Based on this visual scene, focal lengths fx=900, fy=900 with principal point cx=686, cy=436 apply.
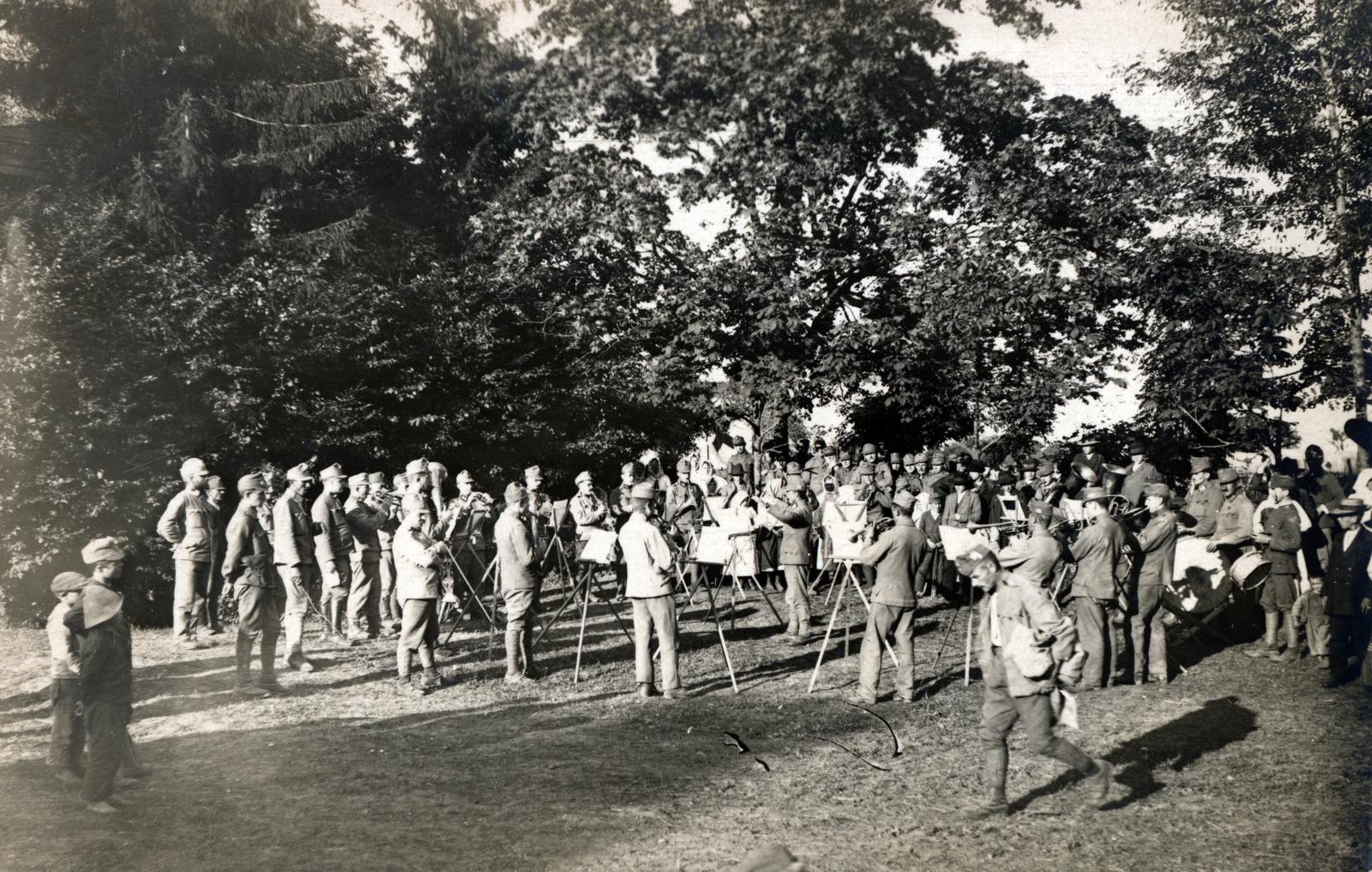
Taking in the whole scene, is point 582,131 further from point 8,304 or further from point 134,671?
point 134,671

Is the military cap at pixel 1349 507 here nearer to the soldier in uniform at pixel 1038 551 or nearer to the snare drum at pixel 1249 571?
the snare drum at pixel 1249 571

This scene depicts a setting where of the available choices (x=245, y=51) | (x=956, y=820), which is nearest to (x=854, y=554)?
(x=956, y=820)

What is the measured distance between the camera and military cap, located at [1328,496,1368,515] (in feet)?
32.1

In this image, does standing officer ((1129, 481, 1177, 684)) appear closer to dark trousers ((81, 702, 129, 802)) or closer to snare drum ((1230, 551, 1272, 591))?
snare drum ((1230, 551, 1272, 591))

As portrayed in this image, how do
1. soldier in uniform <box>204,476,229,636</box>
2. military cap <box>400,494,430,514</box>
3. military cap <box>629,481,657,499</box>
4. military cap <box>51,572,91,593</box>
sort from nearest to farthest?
military cap <box>51,572,91,593</box> < military cap <box>629,481,657,499</box> < military cap <box>400,494,430,514</box> < soldier in uniform <box>204,476,229,636</box>

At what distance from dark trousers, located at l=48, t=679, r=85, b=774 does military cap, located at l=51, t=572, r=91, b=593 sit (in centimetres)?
73

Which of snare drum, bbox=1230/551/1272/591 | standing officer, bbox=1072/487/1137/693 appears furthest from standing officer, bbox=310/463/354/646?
snare drum, bbox=1230/551/1272/591

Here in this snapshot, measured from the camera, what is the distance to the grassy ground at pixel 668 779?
6109 mm

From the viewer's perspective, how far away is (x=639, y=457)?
880 inches

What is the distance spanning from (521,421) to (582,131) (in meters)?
6.54

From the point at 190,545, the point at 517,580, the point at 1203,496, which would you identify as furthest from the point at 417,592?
the point at 1203,496

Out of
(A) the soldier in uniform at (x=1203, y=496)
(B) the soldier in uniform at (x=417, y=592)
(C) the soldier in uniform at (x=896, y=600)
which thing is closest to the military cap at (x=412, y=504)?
(B) the soldier in uniform at (x=417, y=592)

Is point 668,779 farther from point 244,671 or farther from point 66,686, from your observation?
point 244,671

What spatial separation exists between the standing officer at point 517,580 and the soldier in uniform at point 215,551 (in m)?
4.30
